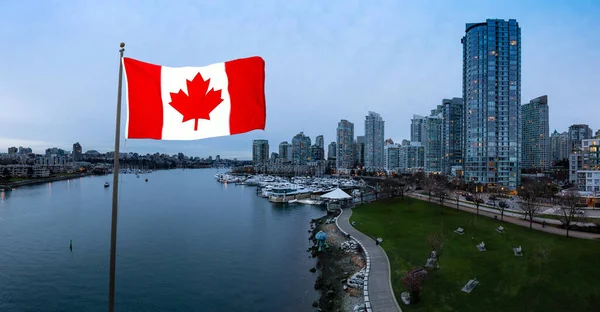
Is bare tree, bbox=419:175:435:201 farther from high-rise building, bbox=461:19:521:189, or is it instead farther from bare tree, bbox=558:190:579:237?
high-rise building, bbox=461:19:521:189

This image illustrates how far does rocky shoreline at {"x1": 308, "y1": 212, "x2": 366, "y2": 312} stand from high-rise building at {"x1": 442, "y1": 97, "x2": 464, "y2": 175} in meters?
163

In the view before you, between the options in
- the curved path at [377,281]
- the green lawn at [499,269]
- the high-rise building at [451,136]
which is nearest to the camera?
the green lawn at [499,269]

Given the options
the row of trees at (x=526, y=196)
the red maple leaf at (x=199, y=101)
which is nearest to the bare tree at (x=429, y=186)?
the row of trees at (x=526, y=196)

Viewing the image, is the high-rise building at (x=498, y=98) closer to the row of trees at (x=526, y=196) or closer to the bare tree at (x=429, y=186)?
the row of trees at (x=526, y=196)

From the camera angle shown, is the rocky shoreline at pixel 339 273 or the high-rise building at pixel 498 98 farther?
the high-rise building at pixel 498 98

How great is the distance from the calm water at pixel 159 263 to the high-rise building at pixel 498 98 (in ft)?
208

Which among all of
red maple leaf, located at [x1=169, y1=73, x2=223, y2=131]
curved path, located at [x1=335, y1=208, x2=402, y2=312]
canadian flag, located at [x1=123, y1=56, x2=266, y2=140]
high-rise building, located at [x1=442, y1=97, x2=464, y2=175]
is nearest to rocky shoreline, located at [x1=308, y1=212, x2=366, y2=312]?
curved path, located at [x1=335, y1=208, x2=402, y2=312]

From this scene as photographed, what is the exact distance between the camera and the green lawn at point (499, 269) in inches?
720

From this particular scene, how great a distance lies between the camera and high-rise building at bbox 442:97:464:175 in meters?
183

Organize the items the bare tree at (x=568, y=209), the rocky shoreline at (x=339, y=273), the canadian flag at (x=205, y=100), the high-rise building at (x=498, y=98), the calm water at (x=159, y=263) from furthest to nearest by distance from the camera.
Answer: the high-rise building at (x=498, y=98), the bare tree at (x=568, y=209), the calm water at (x=159, y=263), the rocky shoreline at (x=339, y=273), the canadian flag at (x=205, y=100)

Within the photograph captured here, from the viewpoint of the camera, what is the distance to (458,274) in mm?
22641

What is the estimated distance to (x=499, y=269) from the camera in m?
23.1

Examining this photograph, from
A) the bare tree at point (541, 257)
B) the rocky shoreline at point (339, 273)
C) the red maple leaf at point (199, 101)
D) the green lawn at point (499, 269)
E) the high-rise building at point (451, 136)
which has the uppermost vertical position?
the high-rise building at point (451, 136)

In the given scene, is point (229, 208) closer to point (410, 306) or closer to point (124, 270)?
point (124, 270)
